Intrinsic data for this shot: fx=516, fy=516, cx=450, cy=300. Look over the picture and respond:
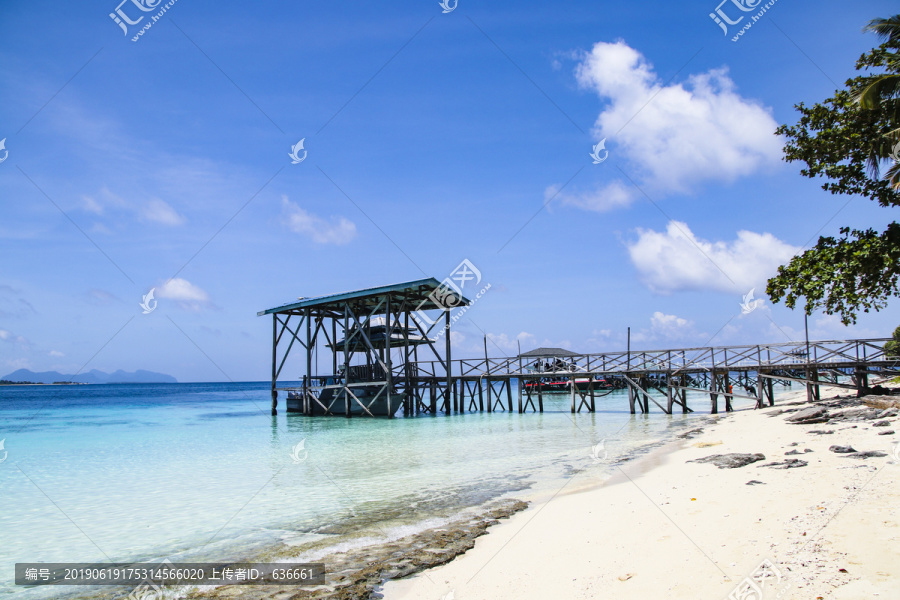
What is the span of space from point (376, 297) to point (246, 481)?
17.5m

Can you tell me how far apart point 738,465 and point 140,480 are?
13705 mm

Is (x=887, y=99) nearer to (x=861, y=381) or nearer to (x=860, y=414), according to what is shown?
(x=860, y=414)

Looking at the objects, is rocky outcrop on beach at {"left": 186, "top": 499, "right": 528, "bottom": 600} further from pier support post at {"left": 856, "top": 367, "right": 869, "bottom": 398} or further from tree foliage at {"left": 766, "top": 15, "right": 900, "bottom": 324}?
pier support post at {"left": 856, "top": 367, "right": 869, "bottom": 398}

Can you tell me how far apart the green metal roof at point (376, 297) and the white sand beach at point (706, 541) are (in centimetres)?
1797

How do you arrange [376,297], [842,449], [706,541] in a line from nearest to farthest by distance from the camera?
1. [706,541]
2. [842,449]
3. [376,297]

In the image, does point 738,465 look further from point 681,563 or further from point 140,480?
point 140,480

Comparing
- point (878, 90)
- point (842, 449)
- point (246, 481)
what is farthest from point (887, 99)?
point (246, 481)

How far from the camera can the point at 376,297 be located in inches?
1158

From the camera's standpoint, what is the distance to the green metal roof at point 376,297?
2638cm

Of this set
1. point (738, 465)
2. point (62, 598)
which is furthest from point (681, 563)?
point (62, 598)

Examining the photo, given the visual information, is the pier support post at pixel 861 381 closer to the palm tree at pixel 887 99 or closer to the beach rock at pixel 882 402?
the beach rock at pixel 882 402

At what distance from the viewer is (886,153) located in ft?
31.8

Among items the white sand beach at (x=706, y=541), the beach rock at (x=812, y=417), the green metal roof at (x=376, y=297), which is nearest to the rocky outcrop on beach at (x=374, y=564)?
the white sand beach at (x=706, y=541)

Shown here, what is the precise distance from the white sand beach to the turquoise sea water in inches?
81.1
